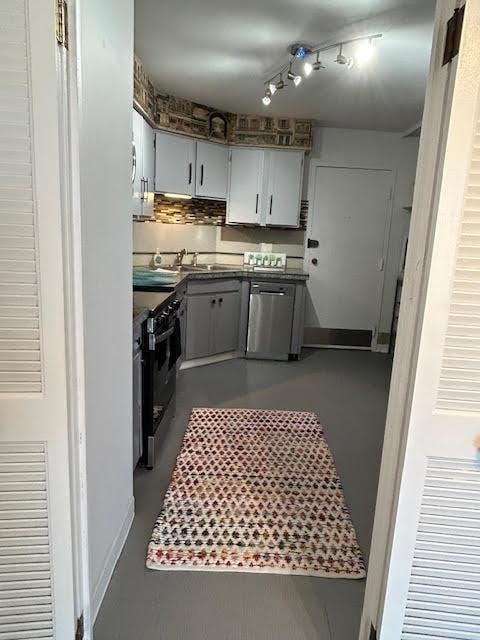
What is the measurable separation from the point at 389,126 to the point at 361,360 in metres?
2.53

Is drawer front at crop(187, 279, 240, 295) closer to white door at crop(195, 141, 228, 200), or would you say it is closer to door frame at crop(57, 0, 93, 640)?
white door at crop(195, 141, 228, 200)

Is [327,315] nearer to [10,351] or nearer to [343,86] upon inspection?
[343,86]

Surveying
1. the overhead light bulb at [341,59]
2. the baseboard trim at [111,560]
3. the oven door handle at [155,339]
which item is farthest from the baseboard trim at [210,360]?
the overhead light bulb at [341,59]

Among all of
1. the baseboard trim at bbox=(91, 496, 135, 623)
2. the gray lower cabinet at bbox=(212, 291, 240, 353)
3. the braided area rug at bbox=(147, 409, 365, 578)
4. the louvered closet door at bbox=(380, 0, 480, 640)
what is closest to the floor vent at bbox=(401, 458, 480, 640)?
the louvered closet door at bbox=(380, 0, 480, 640)

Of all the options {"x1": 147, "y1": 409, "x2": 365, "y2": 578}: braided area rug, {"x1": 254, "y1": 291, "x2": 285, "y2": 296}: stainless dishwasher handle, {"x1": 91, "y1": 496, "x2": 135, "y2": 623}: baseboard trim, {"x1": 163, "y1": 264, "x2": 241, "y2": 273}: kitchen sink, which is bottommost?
{"x1": 147, "y1": 409, "x2": 365, "y2": 578}: braided area rug

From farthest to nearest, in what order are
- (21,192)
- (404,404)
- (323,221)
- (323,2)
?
(323,221) < (323,2) < (404,404) < (21,192)

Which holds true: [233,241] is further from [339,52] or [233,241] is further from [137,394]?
[137,394]

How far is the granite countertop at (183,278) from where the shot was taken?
2.22 m

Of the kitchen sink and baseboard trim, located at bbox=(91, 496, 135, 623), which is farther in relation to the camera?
the kitchen sink

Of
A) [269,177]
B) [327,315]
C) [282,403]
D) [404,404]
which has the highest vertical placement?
[269,177]

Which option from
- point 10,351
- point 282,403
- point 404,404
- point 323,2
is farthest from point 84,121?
point 282,403

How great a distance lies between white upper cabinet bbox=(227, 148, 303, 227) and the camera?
4531 millimetres

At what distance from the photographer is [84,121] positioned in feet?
4.03

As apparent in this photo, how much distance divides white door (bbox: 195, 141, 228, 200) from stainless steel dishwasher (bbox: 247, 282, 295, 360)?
1.06 m
